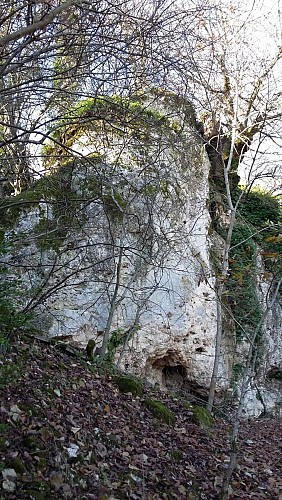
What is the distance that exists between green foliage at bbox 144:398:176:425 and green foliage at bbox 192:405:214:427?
62 cm

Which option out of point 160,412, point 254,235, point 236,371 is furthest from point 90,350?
point 254,235

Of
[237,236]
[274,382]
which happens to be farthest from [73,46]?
[274,382]

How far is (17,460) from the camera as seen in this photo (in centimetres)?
340

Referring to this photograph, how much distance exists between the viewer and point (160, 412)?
603 centimetres

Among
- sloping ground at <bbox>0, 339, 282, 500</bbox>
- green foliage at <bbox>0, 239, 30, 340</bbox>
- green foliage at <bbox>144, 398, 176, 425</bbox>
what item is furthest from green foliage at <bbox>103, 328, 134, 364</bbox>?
green foliage at <bbox>0, 239, 30, 340</bbox>

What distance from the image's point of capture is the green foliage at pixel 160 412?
5977 mm

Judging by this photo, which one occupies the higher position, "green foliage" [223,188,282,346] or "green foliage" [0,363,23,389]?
"green foliage" [223,188,282,346]

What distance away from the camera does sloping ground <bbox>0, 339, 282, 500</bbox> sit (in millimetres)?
3588

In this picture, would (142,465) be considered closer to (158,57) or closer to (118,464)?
(118,464)

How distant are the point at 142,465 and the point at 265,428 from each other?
495 centimetres

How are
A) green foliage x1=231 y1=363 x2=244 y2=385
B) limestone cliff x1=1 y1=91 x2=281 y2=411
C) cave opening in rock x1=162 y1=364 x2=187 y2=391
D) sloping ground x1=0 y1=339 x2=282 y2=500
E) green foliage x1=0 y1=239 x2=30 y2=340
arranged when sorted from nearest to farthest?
sloping ground x1=0 y1=339 x2=282 y2=500, green foliage x1=0 y1=239 x2=30 y2=340, limestone cliff x1=1 y1=91 x2=281 y2=411, cave opening in rock x1=162 y1=364 x2=187 y2=391, green foliage x1=231 y1=363 x2=244 y2=385

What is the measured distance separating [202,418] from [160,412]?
110 cm

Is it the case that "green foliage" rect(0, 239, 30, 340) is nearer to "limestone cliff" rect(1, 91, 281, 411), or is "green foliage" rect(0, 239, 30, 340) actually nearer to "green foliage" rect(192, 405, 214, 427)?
"limestone cliff" rect(1, 91, 281, 411)

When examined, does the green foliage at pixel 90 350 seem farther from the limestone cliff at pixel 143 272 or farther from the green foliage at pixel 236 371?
the green foliage at pixel 236 371
